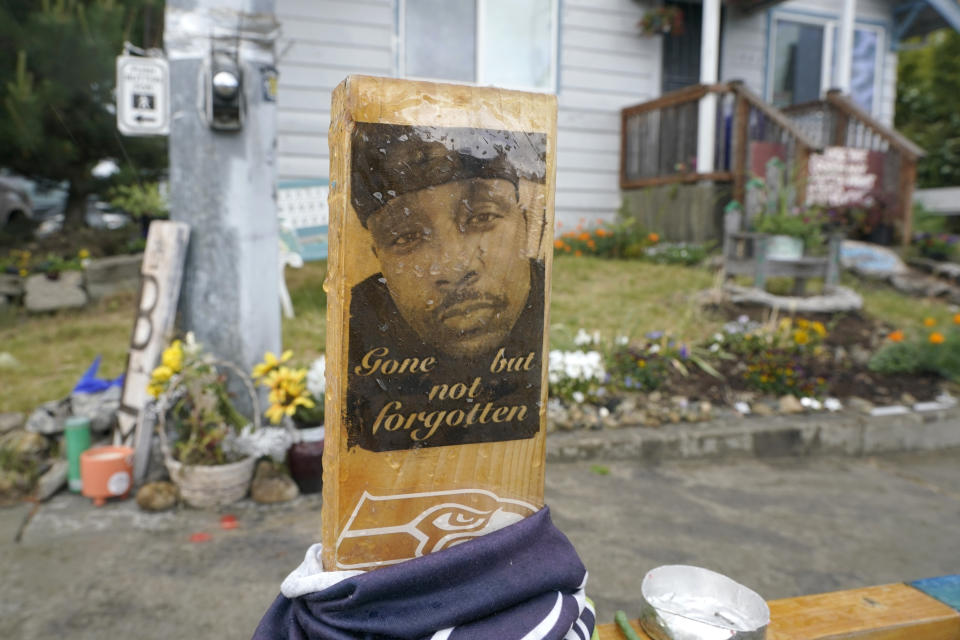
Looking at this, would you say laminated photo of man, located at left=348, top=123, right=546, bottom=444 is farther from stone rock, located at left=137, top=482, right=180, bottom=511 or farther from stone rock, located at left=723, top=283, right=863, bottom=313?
stone rock, located at left=723, top=283, right=863, bottom=313

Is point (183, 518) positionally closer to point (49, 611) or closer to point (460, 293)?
point (49, 611)

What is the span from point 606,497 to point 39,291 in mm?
5884

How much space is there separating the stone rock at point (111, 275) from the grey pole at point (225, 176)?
366 cm

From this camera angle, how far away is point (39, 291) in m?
6.56

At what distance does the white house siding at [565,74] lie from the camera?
798 centimetres

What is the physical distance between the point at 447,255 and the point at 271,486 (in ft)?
8.95

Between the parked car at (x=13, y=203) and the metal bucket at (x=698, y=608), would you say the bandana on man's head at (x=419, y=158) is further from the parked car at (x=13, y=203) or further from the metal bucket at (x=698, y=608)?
the parked car at (x=13, y=203)

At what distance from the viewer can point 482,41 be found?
8.62 meters

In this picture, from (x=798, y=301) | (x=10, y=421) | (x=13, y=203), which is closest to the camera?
(x=10, y=421)

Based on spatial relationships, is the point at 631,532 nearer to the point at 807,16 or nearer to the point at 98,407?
the point at 98,407

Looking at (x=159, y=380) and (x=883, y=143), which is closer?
(x=159, y=380)

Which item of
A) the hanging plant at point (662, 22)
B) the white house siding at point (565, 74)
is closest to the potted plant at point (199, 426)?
the white house siding at point (565, 74)

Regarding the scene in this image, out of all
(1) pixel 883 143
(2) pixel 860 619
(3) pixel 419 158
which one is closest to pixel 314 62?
(1) pixel 883 143

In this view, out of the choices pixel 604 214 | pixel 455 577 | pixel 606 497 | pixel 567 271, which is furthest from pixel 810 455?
pixel 604 214
